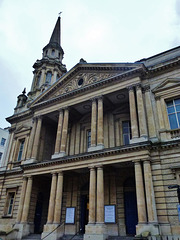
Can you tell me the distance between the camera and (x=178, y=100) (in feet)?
51.4

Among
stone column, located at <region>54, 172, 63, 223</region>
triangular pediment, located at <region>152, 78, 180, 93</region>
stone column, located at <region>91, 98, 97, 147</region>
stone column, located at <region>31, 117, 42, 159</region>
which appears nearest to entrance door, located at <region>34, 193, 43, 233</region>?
stone column, located at <region>31, 117, 42, 159</region>

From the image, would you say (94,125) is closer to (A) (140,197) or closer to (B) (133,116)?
(B) (133,116)

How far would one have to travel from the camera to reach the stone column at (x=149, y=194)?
12.0 metres

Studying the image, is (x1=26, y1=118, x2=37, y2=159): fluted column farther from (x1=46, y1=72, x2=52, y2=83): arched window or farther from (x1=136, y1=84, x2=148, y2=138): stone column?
(x1=136, y1=84, x2=148, y2=138): stone column

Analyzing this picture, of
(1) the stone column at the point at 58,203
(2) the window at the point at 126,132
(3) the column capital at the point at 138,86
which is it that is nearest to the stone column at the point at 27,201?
(1) the stone column at the point at 58,203

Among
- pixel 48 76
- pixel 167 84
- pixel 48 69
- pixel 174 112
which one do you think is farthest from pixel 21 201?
pixel 48 69

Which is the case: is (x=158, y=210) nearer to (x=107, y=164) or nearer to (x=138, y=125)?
(x=107, y=164)

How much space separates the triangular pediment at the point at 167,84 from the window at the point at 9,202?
54.6 ft

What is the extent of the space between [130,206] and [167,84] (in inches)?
387

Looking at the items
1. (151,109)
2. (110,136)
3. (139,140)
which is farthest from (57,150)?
(151,109)

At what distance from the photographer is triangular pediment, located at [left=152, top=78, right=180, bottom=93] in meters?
15.7

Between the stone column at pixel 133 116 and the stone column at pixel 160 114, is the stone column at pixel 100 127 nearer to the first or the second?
the stone column at pixel 133 116

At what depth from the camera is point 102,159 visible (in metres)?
15.2

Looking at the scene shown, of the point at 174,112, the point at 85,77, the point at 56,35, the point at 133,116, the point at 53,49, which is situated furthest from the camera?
the point at 56,35
